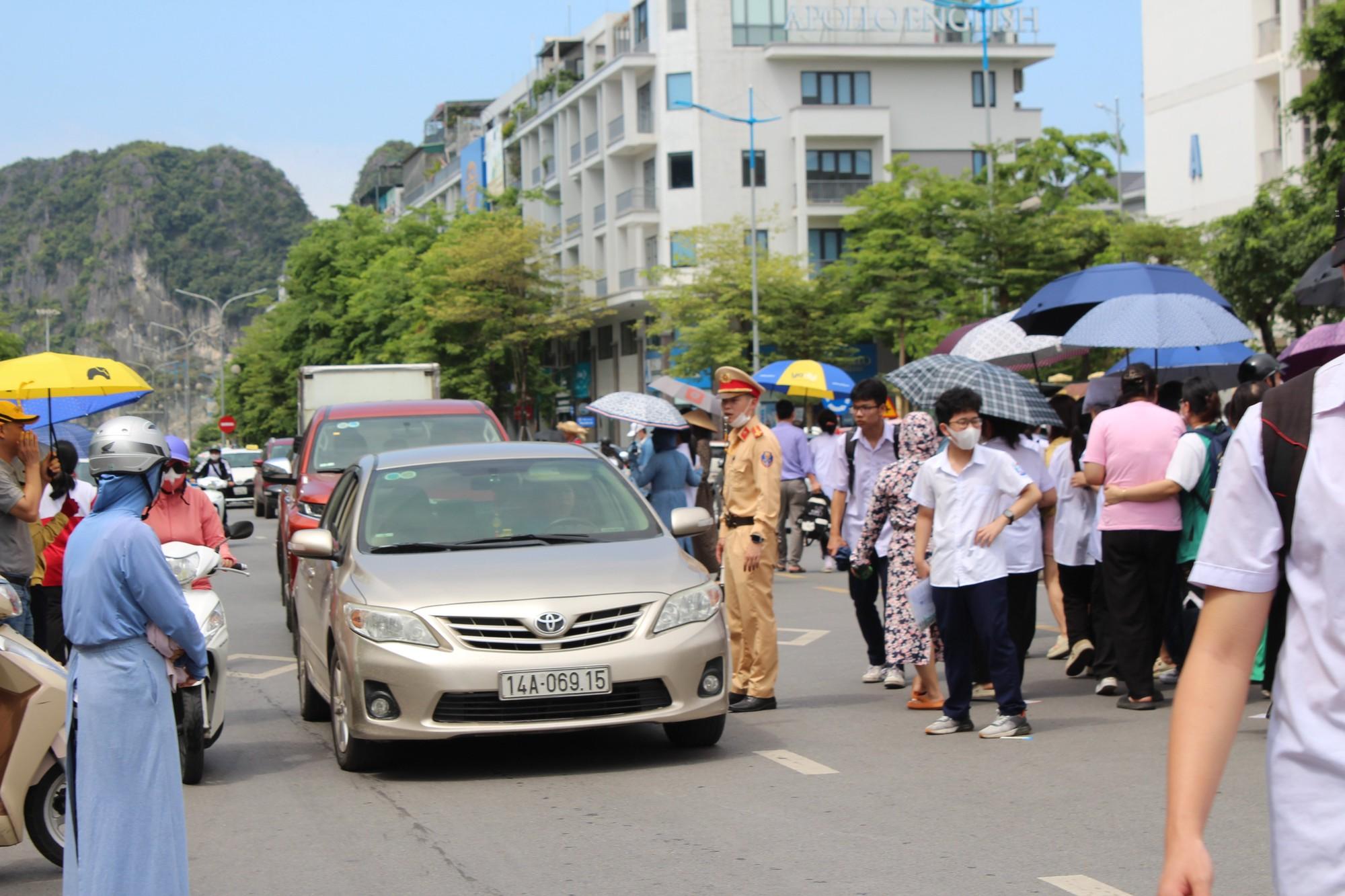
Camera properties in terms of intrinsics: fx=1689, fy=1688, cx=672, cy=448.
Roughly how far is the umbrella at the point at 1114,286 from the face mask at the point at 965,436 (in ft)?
11.5

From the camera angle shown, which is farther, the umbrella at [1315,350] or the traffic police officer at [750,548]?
the traffic police officer at [750,548]

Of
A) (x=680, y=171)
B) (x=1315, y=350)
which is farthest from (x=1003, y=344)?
(x=680, y=171)

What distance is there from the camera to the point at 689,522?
8.69 metres

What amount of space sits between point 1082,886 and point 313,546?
4315 millimetres

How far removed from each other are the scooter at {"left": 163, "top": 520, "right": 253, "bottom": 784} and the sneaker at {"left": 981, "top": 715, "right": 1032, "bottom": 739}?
3.84m

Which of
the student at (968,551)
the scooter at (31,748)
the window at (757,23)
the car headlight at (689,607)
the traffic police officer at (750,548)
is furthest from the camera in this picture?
the window at (757,23)

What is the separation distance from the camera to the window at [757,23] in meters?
63.2

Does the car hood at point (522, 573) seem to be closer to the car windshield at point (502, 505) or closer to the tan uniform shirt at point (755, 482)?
the car windshield at point (502, 505)

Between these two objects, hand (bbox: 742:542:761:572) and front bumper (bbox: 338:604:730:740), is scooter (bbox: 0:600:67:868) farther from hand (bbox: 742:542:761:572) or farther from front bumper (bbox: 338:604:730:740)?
hand (bbox: 742:542:761:572)

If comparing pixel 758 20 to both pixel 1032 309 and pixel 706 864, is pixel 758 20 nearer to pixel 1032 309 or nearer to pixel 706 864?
pixel 1032 309

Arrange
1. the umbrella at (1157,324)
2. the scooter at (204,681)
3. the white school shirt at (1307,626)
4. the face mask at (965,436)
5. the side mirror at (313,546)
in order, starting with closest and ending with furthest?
1. the white school shirt at (1307,626)
2. the scooter at (204,681)
3. the side mirror at (313,546)
4. the face mask at (965,436)
5. the umbrella at (1157,324)

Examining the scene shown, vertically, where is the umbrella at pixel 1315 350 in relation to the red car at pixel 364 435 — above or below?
above

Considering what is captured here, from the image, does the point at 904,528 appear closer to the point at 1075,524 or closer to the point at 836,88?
the point at 1075,524

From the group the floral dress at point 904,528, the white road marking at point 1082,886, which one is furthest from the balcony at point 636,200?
the white road marking at point 1082,886
